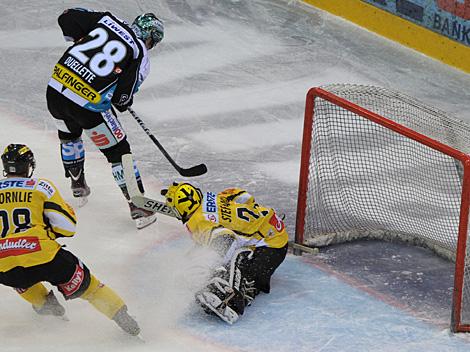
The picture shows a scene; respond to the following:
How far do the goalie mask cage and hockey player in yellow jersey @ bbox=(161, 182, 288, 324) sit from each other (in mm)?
501

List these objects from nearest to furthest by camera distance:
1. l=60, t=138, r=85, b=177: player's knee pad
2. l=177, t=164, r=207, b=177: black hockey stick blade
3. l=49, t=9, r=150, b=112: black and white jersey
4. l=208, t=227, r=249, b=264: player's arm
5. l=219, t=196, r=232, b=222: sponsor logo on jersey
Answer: l=208, t=227, r=249, b=264: player's arm → l=219, t=196, r=232, b=222: sponsor logo on jersey → l=49, t=9, r=150, b=112: black and white jersey → l=60, t=138, r=85, b=177: player's knee pad → l=177, t=164, r=207, b=177: black hockey stick blade

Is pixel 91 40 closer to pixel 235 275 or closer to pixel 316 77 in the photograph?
pixel 235 275

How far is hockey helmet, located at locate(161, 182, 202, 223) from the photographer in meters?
5.12

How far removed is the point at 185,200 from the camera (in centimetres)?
512

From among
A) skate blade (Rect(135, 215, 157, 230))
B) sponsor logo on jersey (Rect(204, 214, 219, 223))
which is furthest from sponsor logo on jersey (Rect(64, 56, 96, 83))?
sponsor logo on jersey (Rect(204, 214, 219, 223))

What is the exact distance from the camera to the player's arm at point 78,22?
589cm

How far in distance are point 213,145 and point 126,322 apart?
2.65m

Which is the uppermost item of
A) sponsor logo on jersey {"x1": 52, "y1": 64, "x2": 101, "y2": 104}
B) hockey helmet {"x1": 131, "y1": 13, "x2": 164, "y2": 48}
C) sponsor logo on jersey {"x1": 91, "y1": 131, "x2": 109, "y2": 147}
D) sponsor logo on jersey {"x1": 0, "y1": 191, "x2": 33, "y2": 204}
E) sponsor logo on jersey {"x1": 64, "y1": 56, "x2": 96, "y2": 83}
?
hockey helmet {"x1": 131, "y1": 13, "x2": 164, "y2": 48}

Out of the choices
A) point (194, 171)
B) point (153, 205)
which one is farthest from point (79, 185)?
point (153, 205)

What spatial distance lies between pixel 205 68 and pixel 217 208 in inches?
138

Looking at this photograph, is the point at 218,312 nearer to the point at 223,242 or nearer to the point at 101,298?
the point at 223,242

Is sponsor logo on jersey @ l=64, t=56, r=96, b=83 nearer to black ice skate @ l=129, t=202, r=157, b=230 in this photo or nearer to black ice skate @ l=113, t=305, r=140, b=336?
black ice skate @ l=129, t=202, r=157, b=230

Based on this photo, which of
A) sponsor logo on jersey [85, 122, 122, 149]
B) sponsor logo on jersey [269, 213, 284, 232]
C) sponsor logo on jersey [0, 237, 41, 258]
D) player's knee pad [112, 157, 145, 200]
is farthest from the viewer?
player's knee pad [112, 157, 145, 200]

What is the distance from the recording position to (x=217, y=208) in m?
5.16
